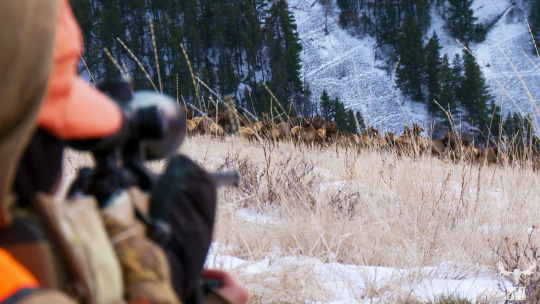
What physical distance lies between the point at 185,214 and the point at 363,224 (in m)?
1.88

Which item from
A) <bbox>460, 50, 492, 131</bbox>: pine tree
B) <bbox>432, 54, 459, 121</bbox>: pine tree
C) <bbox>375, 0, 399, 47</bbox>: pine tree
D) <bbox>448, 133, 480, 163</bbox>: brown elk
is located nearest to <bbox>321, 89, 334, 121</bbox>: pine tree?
<bbox>432, 54, 459, 121</bbox>: pine tree

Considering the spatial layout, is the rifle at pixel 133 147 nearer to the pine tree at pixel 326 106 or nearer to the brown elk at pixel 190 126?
the brown elk at pixel 190 126

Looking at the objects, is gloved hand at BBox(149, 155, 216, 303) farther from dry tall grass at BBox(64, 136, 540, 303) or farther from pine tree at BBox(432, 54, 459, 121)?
pine tree at BBox(432, 54, 459, 121)

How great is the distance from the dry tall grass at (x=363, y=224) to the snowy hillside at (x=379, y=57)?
3567 centimetres

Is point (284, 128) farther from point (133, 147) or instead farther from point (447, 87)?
point (447, 87)

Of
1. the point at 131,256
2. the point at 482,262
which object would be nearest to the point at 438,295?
the point at 482,262

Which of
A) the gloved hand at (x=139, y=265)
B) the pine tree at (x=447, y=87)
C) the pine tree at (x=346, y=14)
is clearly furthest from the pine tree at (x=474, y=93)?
the gloved hand at (x=139, y=265)

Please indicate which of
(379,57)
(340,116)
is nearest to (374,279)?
(340,116)

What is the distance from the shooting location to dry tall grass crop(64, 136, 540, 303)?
79.4 inches

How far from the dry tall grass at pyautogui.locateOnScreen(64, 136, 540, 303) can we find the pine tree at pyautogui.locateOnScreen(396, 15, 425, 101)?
143 ft

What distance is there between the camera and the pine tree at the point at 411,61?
4481 cm

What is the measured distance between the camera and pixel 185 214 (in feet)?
2.95

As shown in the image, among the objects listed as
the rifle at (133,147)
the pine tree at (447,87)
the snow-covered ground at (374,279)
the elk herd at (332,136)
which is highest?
the pine tree at (447,87)

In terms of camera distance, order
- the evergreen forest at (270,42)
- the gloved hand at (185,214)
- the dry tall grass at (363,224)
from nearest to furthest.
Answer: the gloved hand at (185,214)
the dry tall grass at (363,224)
the evergreen forest at (270,42)
